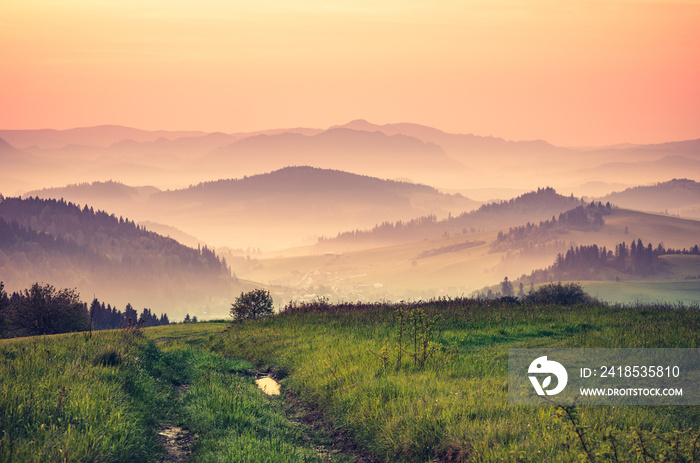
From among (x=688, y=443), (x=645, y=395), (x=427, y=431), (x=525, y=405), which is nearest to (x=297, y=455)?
(x=427, y=431)

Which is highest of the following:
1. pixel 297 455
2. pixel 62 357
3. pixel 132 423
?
pixel 62 357

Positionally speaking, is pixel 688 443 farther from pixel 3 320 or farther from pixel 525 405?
pixel 3 320

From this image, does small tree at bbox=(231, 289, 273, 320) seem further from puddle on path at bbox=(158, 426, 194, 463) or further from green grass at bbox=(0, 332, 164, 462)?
puddle on path at bbox=(158, 426, 194, 463)

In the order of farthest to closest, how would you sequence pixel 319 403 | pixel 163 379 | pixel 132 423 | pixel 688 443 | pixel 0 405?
pixel 163 379
pixel 319 403
pixel 132 423
pixel 0 405
pixel 688 443

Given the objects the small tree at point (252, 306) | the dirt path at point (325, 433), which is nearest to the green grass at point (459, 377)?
the dirt path at point (325, 433)

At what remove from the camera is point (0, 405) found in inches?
431

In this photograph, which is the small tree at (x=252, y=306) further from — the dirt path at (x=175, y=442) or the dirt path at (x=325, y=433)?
the dirt path at (x=175, y=442)

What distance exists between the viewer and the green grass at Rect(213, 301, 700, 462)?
37.1 feet

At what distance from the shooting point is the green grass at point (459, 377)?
37.1 ft

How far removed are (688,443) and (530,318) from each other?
61.9 ft

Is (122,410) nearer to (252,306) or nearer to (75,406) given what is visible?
(75,406)

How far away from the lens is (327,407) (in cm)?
1650

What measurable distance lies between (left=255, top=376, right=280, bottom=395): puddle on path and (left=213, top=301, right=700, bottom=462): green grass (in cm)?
54

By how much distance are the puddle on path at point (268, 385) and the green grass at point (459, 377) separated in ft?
1.76
